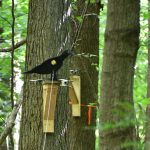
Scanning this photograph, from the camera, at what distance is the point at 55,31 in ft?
15.7

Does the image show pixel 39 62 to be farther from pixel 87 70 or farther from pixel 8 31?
pixel 8 31

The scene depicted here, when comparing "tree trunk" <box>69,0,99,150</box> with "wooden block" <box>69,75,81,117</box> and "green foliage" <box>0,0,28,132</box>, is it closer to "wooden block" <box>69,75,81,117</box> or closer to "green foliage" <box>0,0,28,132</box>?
"wooden block" <box>69,75,81,117</box>

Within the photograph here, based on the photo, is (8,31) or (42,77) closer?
(42,77)

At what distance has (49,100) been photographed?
4367 millimetres

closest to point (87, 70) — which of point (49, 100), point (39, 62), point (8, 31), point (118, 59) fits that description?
point (39, 62)

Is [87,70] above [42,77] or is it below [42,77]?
above

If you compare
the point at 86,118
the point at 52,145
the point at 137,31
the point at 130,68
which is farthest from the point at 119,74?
the point at 86,118

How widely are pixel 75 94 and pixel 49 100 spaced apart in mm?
729

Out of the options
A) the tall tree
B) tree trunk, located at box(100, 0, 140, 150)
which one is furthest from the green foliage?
tree trunk, located at box(100, 0, 140, 150)

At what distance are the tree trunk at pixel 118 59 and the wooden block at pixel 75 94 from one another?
189 cm

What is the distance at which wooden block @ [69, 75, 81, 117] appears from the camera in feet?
16.3

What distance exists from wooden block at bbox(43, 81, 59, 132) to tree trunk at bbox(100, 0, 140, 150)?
1373 mm

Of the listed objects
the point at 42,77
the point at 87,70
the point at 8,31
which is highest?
the point at 8,31

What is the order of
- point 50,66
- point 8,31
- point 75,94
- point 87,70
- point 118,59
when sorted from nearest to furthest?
point 118,59 < point 50,66 < point 75,94 < point 87,70 < point 8,31
